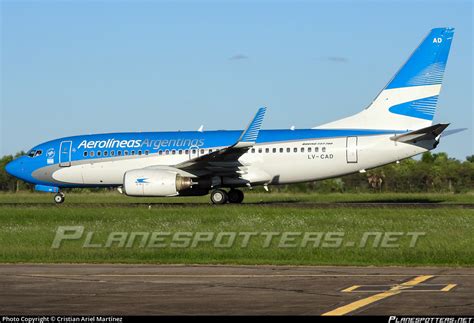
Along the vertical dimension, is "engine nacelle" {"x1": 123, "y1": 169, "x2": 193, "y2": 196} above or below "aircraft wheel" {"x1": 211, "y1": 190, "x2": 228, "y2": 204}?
above

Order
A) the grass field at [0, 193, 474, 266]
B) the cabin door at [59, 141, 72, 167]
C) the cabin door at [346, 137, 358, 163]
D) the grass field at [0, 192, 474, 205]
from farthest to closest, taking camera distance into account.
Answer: the grass field at [0, 192, 474, 205], the cabin door at [59, 141, 72, 167], the cabin door at [346, 137, 358, 163], the grass field at [0, 193, 474, 266]

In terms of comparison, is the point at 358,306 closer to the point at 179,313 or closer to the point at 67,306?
the point at 179,313

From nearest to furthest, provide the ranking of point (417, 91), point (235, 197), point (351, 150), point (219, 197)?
point (351, 150)
point (417, 91)
point (219, 197)
point (235, 197)

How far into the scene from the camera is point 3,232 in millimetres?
28391

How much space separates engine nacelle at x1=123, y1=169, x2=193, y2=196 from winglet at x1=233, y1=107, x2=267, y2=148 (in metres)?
2.89

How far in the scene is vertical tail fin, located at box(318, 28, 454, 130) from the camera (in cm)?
4003

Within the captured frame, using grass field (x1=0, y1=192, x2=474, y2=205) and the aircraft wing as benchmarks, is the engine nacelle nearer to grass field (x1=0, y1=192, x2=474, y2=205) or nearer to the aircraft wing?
the aircraft wing

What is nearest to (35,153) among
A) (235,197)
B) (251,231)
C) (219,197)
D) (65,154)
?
(65,154)

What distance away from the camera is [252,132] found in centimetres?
3928

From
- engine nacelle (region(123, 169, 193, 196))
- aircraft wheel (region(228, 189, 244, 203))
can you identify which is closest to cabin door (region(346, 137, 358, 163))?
aircraft wheel (region(228, 189, 244, 203))

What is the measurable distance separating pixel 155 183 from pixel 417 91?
12.6 meters

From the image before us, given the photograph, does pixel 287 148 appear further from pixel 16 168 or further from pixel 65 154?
pixel 16 168

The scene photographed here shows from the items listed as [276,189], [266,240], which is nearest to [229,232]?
[266,240]

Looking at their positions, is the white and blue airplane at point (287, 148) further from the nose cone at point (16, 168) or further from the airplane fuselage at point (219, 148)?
the nose cone at point (16, 168)
